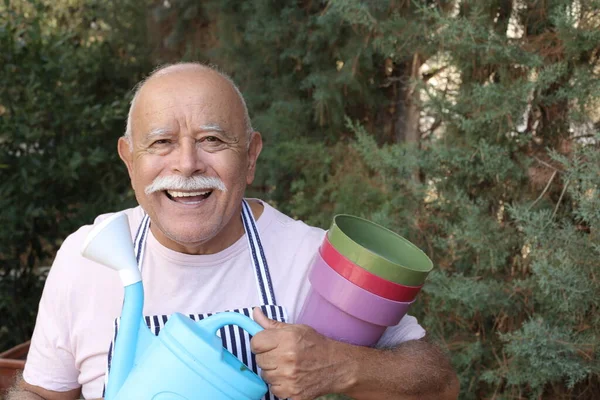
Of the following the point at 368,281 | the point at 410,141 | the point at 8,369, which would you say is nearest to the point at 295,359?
the point at 368,281

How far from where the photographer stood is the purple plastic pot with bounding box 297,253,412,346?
129 cm

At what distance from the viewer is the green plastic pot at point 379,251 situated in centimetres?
127

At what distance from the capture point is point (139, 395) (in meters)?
1.19

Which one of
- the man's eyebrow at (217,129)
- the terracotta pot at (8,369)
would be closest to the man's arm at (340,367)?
the man's eyebrow at (217,129)

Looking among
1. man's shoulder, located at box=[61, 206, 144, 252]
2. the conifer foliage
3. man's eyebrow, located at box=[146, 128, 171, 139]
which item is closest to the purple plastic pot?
man's eyebrow, located at box=[146, 128, 171, 139]

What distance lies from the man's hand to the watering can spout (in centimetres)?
21

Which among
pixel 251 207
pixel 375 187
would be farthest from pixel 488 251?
pixel 251 207

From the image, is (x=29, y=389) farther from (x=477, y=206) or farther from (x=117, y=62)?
(x=117, y=62)

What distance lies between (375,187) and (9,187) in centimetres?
184

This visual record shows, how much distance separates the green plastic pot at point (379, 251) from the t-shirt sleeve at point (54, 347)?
0.67 metres

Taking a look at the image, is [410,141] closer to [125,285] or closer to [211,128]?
[211,128]

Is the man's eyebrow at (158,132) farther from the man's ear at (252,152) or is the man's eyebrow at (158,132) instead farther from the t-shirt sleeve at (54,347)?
the t-shirt sleeve at (54,347)

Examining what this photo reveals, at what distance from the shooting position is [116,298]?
162cm

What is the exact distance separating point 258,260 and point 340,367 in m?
0.38
